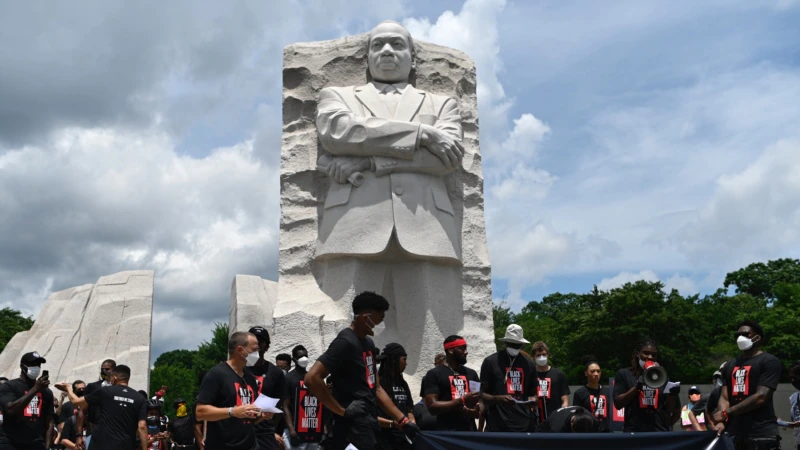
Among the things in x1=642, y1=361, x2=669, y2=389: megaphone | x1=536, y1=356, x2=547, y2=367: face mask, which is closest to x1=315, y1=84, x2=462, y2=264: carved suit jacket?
x1=536, y1=356, x2=547, y2=367: face mask

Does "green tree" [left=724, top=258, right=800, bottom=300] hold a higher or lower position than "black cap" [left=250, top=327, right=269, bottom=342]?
higher

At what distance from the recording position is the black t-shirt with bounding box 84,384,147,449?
22.1 feet

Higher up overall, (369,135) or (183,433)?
(369,135)

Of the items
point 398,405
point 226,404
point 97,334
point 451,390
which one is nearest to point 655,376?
point 451,390

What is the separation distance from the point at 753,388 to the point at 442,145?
4789mm

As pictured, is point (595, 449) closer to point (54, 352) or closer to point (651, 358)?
point (651, 358)

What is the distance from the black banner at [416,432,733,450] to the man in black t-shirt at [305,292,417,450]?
0.66m

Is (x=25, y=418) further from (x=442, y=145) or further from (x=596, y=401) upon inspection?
(x=442, y=145)

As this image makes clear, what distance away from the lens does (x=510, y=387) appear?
7.14 meters

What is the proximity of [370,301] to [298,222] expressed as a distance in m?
5.76

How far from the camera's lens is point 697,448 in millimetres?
5887

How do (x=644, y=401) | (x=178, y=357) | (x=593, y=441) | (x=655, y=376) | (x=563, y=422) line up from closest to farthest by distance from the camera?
(x=593, y=441) → (x=563, y=422) → (x=655, y=376) → (x=644, y=401) → (x=178, y=357)

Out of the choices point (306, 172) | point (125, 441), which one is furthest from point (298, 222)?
point (125, 441)

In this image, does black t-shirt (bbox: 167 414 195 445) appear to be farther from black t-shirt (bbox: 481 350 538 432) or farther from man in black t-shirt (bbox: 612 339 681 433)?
man in black t-shirt (bbox: 612 339 681 433)
